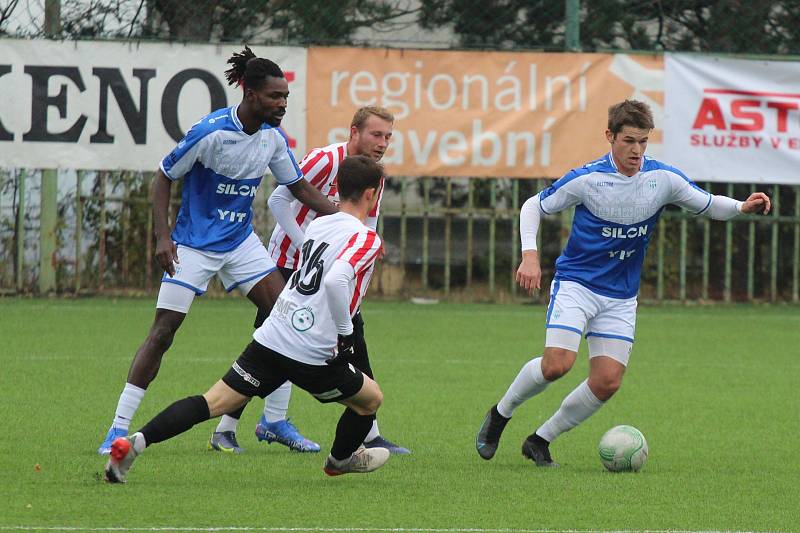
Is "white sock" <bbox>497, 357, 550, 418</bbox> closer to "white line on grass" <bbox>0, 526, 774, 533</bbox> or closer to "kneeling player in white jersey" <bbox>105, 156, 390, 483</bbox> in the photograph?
"kneeling player in white jersey" <bbox>105, 156, 390, 483</bbox>

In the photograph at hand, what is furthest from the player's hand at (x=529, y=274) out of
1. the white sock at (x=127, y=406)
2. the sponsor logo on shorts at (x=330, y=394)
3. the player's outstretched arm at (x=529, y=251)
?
the white sock at (x=127, y=406)

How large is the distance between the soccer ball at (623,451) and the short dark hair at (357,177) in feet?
5.70

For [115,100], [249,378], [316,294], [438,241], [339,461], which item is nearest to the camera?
[316,294]

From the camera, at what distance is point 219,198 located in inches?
284

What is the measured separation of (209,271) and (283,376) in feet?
4.51

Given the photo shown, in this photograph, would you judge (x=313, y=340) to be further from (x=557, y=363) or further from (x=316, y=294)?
(x=557, y=363)

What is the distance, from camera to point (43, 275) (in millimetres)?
14898

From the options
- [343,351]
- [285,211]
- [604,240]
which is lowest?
[343,351]

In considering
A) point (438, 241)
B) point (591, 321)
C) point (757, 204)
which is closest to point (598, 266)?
point (591, 321)

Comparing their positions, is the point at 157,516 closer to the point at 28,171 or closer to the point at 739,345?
the point at 739,345

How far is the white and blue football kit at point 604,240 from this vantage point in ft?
23.0

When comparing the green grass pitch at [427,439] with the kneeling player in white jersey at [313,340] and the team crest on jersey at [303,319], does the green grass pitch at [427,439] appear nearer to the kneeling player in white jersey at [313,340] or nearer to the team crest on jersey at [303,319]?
the kneeling player in white jersey at [313,340]

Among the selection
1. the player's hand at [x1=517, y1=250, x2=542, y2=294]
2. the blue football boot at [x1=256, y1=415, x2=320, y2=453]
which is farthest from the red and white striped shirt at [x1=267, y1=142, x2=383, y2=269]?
the player's hand at [x1=517, y1=250, x2=542, y2=294]

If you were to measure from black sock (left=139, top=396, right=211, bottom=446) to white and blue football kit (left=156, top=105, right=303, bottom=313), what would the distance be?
1191 mm
